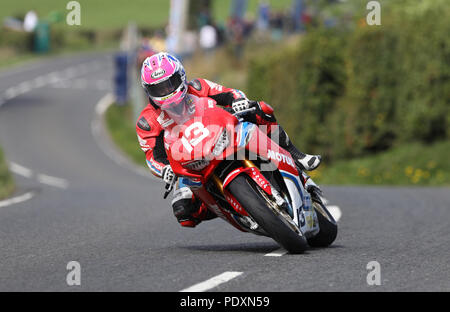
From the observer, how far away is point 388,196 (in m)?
15.8

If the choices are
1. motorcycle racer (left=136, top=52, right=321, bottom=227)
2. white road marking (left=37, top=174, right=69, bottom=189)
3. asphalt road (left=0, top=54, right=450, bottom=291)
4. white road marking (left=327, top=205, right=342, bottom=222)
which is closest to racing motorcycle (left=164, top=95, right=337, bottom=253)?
motorcycle racer (left=136, top=52, right=321, bottom=227)

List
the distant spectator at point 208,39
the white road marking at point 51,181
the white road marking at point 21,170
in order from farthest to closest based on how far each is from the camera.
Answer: the distant spectator at point 208,39
the white road marking at point 21,170
the white road marking at point 51,181

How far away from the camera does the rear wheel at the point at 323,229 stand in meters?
8.98

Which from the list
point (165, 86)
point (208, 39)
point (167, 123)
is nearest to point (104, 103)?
point (208, 39)

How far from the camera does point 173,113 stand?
8.30 meters

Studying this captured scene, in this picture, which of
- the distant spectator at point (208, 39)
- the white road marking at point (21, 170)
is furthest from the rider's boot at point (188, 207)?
the distant spectator at point (208, 39)

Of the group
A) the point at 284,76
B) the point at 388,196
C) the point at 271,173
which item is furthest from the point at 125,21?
the point at 271,173

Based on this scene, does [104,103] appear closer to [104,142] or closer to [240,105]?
[104,142]

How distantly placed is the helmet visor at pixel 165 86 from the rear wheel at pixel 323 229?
1.86m

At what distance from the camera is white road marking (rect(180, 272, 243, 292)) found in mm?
6457

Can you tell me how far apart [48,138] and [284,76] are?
1452 centimetres

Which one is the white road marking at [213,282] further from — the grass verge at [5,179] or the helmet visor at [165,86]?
the grass verge at [5,179]

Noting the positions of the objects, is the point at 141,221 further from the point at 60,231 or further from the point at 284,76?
the point at 284,76

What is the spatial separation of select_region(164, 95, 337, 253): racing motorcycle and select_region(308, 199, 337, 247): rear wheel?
0.36 m
